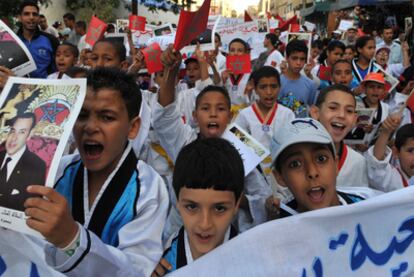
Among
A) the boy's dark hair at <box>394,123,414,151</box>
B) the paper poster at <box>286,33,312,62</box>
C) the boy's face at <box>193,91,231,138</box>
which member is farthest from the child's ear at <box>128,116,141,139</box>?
the paper poster at <box>286,33,312,62</box>

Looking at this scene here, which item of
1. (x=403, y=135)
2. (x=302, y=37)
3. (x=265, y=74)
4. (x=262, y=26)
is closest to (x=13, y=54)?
(x=403, y=135)

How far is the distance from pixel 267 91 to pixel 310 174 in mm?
2436

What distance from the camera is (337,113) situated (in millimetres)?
3090

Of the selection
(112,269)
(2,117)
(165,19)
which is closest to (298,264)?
(112,269)

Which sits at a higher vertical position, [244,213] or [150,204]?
[150,204]

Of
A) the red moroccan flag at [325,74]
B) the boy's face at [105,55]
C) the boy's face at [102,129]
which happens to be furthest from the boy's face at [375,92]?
the boy's face at [102,129]

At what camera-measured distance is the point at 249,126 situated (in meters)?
4.12

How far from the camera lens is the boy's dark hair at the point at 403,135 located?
10.4 feet

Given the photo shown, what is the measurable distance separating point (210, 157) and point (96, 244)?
63 cm

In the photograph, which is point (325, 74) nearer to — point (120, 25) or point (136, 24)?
point (136, 24)

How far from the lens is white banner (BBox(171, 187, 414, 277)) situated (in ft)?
5.44

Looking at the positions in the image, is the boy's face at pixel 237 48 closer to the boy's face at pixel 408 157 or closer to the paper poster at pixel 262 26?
the paper poster at pixel 262 26

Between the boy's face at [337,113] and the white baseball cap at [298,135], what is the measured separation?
0.88 meters

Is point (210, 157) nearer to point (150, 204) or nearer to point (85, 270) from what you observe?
point (150, 204)
